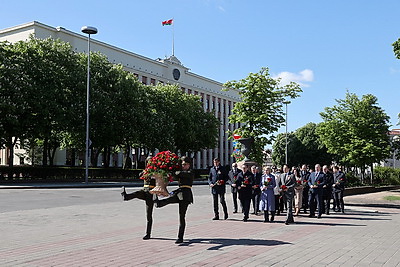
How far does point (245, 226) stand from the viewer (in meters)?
11.9

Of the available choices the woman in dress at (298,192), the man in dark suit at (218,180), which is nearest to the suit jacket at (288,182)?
the woman in dress at (298,192)

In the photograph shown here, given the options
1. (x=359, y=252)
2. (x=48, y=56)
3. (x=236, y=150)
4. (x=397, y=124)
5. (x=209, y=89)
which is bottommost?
(x=359, y=252)

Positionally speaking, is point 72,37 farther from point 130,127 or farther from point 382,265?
point 382,265

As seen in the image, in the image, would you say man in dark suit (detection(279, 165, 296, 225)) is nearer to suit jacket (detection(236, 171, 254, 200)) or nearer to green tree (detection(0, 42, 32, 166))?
suit jacket (detection(236, 171, 254, 200))

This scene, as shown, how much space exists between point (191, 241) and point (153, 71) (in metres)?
66.5

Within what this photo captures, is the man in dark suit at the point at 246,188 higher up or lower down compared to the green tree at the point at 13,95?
lower down

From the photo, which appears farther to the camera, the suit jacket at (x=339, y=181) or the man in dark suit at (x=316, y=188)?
the suit jacket at (x=339, y=181)

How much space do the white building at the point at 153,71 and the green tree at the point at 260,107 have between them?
25384 millimetres

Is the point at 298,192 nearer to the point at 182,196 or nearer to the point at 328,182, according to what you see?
the point at 328,182

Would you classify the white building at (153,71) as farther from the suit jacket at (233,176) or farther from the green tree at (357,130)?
the suit jacket at (233,176)

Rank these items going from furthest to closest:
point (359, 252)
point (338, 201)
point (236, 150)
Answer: point (236, 150), point (338, 201), point (359, 252)

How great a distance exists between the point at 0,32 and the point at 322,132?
42.6 m

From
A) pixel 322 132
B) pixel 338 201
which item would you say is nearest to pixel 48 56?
pixel 322 132

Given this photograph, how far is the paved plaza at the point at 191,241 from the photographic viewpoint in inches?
283
